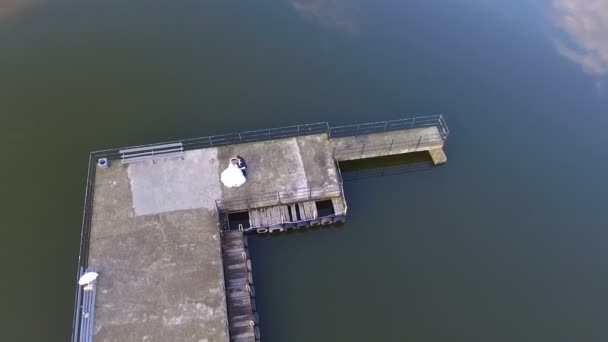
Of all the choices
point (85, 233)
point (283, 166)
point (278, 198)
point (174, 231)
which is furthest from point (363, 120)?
point (85, 233)

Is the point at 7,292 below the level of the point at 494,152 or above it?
below

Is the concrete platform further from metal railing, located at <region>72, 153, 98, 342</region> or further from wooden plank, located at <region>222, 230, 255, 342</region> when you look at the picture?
wooden plank, located at <region>222, 230, 255, 342</region>

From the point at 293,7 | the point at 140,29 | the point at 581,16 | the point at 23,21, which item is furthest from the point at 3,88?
the point at 581,16

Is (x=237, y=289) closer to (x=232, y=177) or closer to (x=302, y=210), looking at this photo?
(x=302, y=210)

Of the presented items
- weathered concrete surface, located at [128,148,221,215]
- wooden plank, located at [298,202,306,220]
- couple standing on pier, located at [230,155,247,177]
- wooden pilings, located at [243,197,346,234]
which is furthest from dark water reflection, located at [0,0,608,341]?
couple standing on pier, located at [230,155,247,177]

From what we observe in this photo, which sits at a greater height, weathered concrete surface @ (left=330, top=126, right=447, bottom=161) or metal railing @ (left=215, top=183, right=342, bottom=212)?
weathered concrete surface @ (left=330, top=126, right=447, bottom=161)

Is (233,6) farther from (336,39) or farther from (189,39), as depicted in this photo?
(336,39)

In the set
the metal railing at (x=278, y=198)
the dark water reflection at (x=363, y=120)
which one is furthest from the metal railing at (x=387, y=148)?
the metal railing at (x=278, y=198)
